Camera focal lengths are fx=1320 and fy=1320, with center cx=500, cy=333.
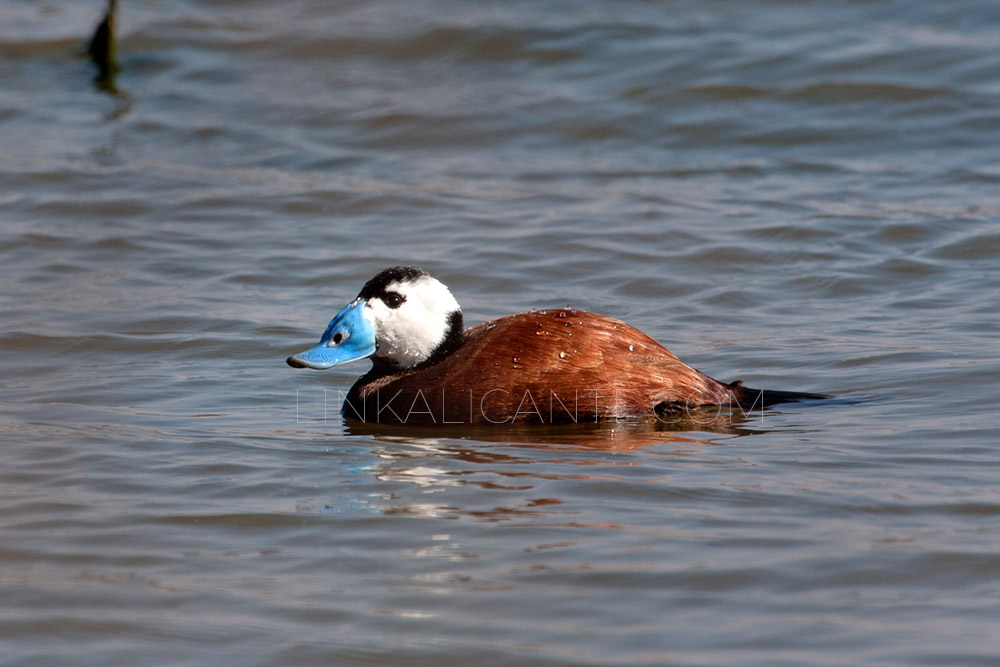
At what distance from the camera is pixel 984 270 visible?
845 centimetres

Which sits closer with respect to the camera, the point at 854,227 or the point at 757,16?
the point at 854,227

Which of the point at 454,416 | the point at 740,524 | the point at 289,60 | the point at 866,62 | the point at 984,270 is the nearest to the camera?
the point at 740,524

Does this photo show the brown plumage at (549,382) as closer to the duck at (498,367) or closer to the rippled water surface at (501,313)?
the duck at (498,367)

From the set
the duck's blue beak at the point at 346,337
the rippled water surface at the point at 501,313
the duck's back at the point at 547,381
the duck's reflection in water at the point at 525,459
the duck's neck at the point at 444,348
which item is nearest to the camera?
the rippled water surface at the point at 501,313

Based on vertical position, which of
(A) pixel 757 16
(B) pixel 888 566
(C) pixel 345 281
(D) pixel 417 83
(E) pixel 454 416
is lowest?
(B) pixel 888 566

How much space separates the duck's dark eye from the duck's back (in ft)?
1.12

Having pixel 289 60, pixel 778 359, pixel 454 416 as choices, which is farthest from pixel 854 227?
pixel 289 60

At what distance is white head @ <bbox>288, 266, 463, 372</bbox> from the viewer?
605cm

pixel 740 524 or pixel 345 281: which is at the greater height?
pixel 345 281

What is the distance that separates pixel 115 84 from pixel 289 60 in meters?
1.94

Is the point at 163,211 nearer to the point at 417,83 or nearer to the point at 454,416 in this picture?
the point at 417,83

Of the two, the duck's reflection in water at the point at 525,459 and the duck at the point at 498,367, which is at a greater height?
the duck at the point at 498,367

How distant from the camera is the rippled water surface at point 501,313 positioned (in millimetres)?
3842

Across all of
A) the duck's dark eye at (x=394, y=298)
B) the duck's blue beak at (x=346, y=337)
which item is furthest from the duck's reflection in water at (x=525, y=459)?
the duck's dark eye at (x=394, y=298)
